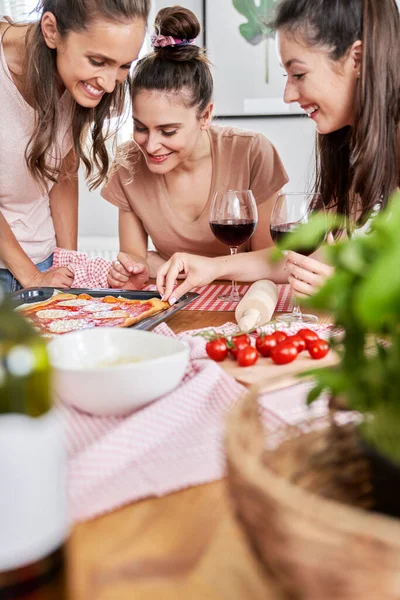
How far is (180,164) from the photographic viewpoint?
2.32 metres

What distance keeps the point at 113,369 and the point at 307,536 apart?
0.42 metres

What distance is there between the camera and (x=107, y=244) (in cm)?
398

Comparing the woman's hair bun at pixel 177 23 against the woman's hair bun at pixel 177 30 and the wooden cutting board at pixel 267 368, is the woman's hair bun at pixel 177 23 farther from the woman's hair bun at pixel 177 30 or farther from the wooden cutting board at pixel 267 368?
the wooden cutting board at pixel 267 368

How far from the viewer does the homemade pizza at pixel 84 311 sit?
131cm

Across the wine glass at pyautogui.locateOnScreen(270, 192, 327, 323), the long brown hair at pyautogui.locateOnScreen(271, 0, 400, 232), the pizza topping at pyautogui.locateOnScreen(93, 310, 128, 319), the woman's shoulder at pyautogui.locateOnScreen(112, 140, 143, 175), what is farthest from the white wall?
the pizza topping at pyautogui.locateOnScreen(93, 310, 128, 319)

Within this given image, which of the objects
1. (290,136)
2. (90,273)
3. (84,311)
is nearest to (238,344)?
(84,311)

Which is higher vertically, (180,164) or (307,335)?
(180,164)

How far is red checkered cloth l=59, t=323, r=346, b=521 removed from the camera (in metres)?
0.63

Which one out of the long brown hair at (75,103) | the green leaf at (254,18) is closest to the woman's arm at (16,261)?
the long brown hair at (75,103)

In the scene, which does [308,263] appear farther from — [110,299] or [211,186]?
[211,186]

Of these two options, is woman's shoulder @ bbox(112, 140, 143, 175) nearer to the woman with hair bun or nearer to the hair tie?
the woman with hair bun

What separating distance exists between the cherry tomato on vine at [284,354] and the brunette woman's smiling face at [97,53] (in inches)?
43.7

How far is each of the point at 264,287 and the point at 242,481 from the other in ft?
3.51

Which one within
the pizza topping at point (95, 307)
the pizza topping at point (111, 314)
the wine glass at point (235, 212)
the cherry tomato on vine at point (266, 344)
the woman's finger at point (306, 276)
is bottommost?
the pizza topping at point (95, 307)
